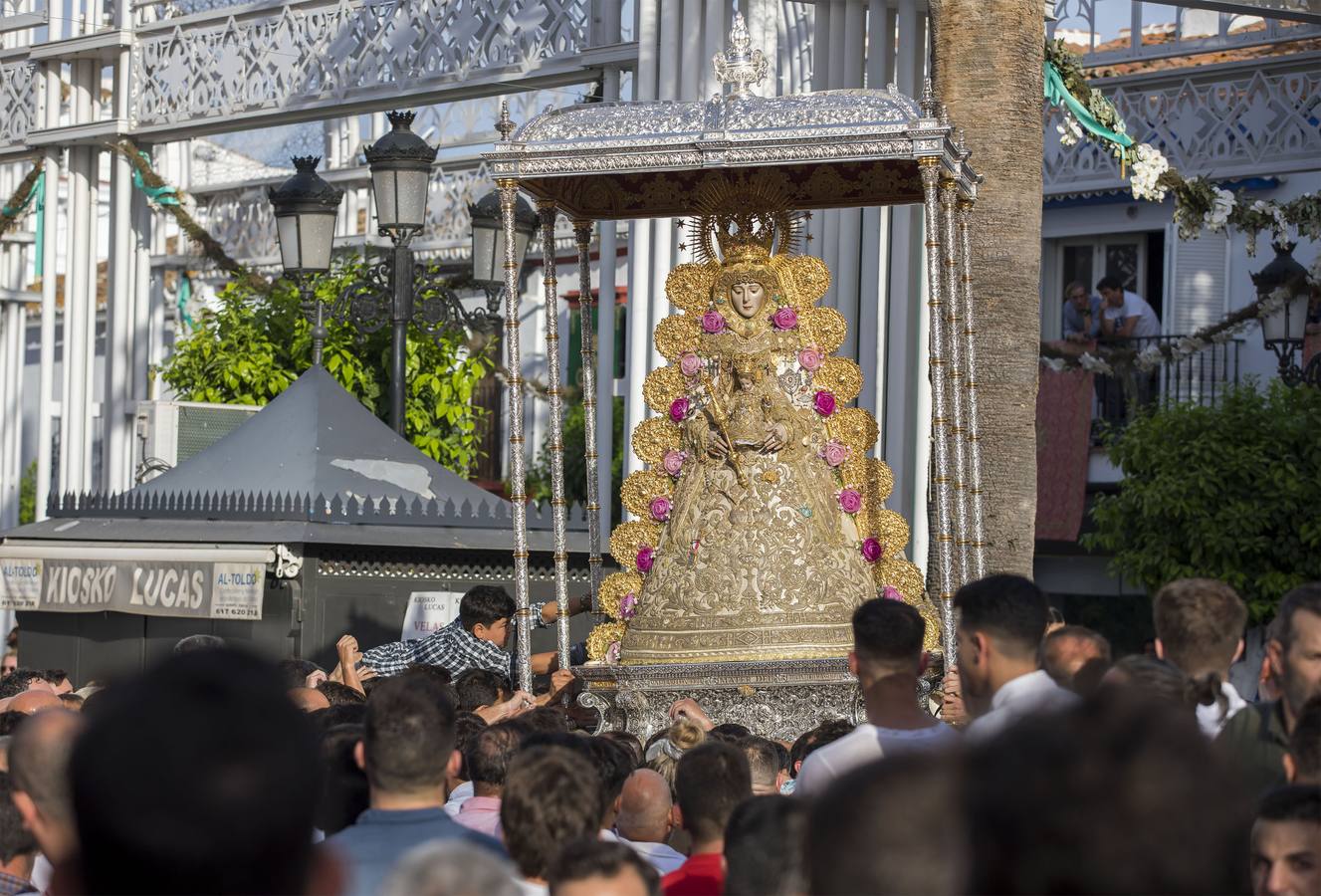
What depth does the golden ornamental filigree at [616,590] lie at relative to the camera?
9.95 m

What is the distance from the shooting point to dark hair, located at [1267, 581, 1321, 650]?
14.4 feet

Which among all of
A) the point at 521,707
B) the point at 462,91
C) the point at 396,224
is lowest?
the point at 521,707

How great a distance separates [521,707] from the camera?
7.58 m

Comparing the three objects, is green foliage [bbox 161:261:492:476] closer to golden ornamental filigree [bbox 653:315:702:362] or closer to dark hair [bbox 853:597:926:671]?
golden ornamental filigree [bbox 653:315:702:362]

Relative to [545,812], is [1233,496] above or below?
above

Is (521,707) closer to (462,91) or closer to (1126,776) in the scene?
(1126,776)

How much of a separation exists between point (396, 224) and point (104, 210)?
17398 millimetres

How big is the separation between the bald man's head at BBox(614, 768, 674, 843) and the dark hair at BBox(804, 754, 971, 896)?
113 inches

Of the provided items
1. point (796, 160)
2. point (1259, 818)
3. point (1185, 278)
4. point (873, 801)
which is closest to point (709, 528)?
point (796, 160)

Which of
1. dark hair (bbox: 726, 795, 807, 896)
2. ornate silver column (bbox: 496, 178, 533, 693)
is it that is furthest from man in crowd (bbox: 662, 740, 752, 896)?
ornate silver column (bbox: 496, 178, 533, 693)

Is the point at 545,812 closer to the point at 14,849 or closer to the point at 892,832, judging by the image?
the point at 14,849

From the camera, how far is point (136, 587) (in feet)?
39.7

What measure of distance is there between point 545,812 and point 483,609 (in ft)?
18.7

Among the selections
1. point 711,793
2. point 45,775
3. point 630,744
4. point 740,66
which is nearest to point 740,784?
point 711,793
